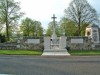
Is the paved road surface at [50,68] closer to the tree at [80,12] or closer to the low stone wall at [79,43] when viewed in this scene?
the low stone wall at [79,43]

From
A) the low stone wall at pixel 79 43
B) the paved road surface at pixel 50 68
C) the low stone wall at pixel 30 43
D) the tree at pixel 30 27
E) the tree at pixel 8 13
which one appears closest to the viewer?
the paved road surface at pixel 50 68

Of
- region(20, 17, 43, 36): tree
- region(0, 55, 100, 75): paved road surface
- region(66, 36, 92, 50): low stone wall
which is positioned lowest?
region(0, 55, 100, 75): paved road surface

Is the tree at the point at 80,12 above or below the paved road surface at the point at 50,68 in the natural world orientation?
above

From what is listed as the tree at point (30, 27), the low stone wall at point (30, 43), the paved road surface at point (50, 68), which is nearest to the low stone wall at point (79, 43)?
the low stone wall at point (30, 43)

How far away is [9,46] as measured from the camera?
40094 millimetres

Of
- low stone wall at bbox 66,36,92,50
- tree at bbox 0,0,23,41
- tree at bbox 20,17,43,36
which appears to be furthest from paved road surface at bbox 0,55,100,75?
tree at bbox 20,17,43,36

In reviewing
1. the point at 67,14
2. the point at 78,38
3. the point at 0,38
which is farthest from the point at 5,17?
the point at 78,38

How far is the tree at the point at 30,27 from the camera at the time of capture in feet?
308

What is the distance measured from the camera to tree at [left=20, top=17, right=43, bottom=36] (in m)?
93.9

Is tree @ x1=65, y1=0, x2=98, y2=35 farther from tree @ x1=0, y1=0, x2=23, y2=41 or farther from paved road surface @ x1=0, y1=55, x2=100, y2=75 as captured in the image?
paved road surface @ x1=0, y1=55, x2=100, y2=75

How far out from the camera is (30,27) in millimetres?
99812

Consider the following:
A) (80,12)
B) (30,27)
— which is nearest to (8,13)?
(80,12)

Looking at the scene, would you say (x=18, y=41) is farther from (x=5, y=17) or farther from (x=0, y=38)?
(x=5, y=17)

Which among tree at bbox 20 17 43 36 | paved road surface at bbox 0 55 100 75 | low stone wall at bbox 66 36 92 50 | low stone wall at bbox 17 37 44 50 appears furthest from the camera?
tree at bbox 20 17 43 36
